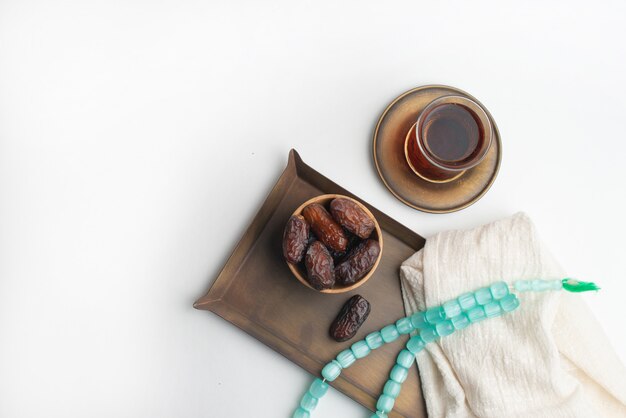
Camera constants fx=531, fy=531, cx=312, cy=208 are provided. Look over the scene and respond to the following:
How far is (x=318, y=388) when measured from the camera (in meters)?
0.84

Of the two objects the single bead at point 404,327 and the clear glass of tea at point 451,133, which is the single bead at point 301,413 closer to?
the single bead at point 404,327

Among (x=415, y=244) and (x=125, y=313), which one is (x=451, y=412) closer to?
(x=415, y=244)

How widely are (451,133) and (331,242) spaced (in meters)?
0.27

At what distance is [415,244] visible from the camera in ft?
2.87

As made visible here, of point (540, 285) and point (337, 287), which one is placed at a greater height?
point (540, 285)

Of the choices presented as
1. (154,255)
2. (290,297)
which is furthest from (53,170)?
(290,297)

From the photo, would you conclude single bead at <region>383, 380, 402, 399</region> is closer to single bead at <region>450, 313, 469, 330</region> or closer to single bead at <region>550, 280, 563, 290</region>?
single bead at <region>450, 313, 469, 330</region>

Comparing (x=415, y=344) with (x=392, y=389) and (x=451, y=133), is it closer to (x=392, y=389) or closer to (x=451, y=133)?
(x=392, y=389)

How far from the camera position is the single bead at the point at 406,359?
835mm

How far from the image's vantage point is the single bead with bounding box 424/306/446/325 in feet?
2.68

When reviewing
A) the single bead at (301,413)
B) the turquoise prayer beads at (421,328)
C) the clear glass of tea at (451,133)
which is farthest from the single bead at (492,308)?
the single bead at (301,413)

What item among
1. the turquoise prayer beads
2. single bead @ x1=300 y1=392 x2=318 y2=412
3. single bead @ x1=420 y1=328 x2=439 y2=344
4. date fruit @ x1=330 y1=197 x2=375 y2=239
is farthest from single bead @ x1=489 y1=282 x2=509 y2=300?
single bead @ x1=300 y1=392 x2=318 y2=412

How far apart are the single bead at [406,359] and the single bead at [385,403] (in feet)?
0.18

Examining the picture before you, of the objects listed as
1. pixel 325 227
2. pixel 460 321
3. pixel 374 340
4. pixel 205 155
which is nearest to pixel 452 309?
pixel 460 321
